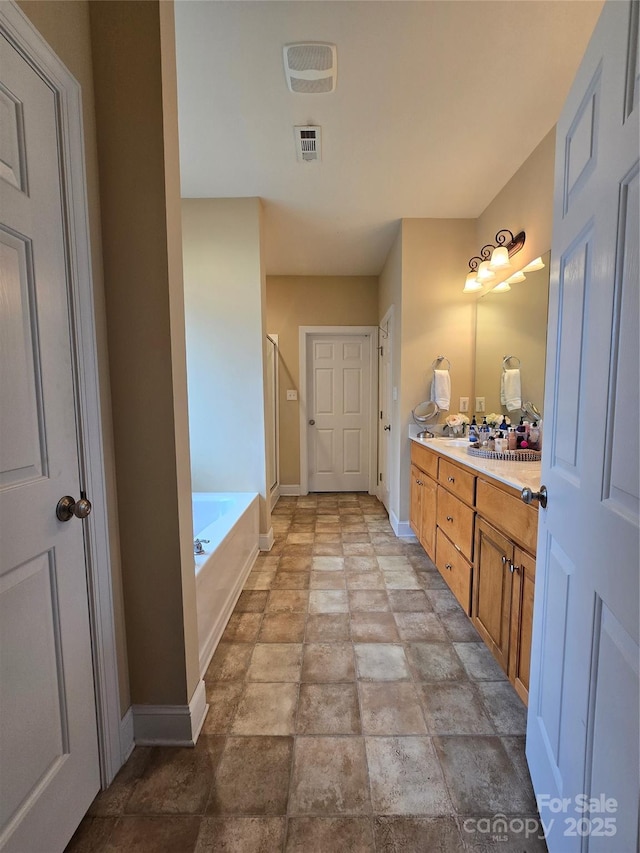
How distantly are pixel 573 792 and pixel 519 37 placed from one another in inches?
92.4

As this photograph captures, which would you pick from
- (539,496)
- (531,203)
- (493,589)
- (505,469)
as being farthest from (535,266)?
(493,589)

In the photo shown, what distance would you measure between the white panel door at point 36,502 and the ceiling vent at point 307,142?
131 cm

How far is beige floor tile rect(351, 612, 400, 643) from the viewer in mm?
1654

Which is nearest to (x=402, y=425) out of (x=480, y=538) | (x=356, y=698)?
(x=480, y=538)

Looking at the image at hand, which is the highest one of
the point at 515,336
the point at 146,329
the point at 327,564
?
the point at 515,336

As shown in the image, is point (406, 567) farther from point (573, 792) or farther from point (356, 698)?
point (573, 792)

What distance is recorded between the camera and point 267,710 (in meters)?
1.28

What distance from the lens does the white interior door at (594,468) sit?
0.56 metres

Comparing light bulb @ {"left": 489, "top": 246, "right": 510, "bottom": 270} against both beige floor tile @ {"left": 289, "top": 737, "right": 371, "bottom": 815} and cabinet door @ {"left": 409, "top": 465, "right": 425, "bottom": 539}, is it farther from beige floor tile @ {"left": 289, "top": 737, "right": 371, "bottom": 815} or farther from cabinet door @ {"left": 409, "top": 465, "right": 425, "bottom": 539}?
beige floor tile @ {"left": 289, "top": 737, "right": 371, "bottom": 815}

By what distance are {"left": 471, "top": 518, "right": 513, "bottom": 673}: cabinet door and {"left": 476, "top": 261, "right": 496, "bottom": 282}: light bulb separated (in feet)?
5.50

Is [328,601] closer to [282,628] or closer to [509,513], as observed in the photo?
[282,628]

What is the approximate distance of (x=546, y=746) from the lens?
899mm

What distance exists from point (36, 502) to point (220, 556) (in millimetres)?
1065

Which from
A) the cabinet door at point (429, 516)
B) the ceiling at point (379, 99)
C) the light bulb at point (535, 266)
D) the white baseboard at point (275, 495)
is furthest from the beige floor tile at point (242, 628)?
the ceiling at point (379, 99)
